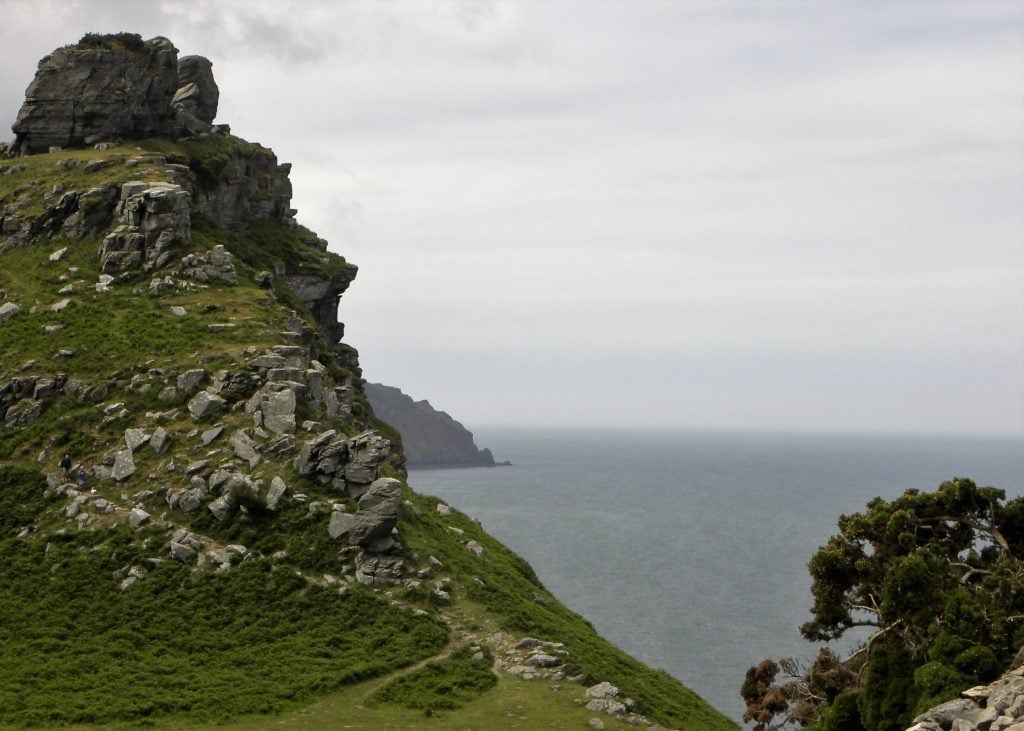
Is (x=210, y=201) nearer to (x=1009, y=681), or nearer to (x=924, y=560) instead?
(x=924, y=560)

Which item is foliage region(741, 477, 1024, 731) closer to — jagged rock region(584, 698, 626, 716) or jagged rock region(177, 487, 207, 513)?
jagged rock region(584, 698, 626, 716)

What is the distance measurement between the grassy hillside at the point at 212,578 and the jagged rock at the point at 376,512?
987mm

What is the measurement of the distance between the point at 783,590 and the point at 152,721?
139665 millimetres

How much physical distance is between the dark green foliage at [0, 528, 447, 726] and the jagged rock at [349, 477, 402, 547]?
3.32 m

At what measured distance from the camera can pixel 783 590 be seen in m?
162

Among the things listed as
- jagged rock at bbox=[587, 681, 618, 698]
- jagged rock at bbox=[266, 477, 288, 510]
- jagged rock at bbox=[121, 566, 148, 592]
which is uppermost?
jagged rock at bbox=[266, 477, 288, 510]

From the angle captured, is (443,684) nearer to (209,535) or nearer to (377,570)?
(377,570)

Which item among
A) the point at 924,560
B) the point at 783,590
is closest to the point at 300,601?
the point at 924,560

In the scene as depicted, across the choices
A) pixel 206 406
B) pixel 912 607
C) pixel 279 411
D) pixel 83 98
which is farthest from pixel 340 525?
pixel 83 98

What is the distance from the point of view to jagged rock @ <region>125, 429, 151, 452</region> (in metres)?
57.1

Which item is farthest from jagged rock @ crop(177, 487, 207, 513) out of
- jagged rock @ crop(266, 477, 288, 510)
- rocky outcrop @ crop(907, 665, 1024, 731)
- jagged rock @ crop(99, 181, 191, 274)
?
rocky outcrop @ crop(907, 665, 1024, 731)

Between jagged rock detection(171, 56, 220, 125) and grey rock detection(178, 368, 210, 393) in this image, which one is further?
jagged rock detection(171, 56, 220, 125)

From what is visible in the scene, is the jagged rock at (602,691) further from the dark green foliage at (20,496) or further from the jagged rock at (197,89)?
the jagged rock at (197,89)

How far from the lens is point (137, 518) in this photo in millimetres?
52500
